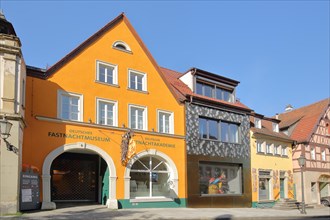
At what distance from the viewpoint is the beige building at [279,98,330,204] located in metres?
31.7

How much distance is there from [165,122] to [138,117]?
204cm

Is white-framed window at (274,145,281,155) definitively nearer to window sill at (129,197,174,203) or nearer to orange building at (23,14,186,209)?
orange building at (23,14,186,209)

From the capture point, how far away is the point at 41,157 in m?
17.5

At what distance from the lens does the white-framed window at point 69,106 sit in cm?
1881

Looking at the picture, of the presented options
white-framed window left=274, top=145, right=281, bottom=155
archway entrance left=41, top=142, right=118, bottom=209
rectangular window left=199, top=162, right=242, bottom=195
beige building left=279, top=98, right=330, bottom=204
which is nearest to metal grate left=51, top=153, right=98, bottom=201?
archway entrance left=41, top=142, right=118, bottom=209

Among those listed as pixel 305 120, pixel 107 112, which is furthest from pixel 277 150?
pixel 107 112

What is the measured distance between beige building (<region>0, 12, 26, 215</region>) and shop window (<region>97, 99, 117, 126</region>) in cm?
495

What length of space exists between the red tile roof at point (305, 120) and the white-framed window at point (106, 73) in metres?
18.1

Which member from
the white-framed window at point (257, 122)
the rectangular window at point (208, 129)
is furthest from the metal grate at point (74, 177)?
the white-framed window at point (257, 122)

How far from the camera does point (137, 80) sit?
22.5 metres

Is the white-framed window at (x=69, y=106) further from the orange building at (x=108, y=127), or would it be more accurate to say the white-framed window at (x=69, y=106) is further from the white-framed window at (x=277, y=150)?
the white-framed window at (x=277, y=150)

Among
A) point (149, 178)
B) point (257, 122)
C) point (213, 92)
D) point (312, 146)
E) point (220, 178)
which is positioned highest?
point (213, 92)

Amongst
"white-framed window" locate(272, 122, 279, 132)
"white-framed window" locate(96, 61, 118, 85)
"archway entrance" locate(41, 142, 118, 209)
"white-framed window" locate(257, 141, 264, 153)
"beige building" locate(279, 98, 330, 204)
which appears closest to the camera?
"archway entrance" locate(41, 142, 118, 209)

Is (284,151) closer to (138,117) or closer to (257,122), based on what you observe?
(257,122)
